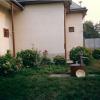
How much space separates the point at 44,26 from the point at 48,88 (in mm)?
7785

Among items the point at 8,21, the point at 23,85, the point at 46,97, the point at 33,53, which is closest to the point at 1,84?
the point at 23,85

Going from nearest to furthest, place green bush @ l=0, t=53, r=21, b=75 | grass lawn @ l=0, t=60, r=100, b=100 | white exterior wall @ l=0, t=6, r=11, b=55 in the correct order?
grass lawn @ l=0, t=60, r=100, b=100
green bush @ l=0, t=53, r=21, b=75
white exterior wall @ l=0, t=6, r=11, b=55

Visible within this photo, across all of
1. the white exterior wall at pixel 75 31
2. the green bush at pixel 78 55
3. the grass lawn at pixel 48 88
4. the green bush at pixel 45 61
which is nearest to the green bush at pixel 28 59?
the green bush at pixel 45 61

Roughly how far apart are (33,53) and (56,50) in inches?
123

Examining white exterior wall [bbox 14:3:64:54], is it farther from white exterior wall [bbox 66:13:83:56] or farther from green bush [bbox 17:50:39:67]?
white exterior wall [bbox 66:13:83:56]

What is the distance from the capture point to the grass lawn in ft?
29.4

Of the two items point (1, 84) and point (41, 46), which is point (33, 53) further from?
point (1, 84)

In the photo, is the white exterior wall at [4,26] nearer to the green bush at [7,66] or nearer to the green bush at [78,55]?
the green bush at [7,66]

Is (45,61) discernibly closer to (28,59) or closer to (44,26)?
(28,59)

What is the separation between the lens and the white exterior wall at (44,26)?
54.9 feet

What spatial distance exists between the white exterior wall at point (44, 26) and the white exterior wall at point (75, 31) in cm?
351

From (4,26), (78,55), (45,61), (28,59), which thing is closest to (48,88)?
(28,59)

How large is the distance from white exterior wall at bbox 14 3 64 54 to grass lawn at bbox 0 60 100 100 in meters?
6.09

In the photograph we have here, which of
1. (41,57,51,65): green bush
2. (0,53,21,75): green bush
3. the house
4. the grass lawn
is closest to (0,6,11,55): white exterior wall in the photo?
the house
